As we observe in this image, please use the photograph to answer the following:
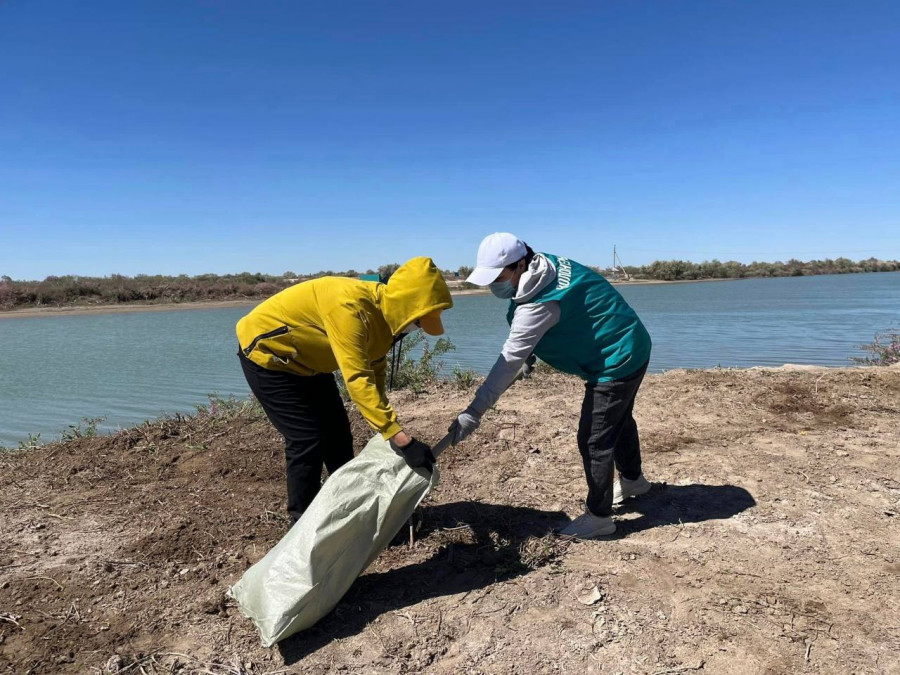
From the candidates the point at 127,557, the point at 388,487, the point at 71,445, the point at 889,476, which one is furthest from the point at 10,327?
the point at 889,476

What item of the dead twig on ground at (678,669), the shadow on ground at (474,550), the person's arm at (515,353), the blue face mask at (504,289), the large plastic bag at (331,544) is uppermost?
the blue face mask at (504,289)

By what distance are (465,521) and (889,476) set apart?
8.96 feet

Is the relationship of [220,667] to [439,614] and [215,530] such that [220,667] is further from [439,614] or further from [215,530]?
[215,530]

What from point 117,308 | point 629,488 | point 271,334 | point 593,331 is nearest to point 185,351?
point 271,334

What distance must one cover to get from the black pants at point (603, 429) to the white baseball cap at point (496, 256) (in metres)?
0.78

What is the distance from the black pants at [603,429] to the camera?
108 inches

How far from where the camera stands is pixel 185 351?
1312 cm

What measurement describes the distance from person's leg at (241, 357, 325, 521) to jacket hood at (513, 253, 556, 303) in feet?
3.66

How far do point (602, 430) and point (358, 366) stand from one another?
1.29m

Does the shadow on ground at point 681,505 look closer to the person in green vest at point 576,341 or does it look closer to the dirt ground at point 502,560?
the dirt ground at point 502,560

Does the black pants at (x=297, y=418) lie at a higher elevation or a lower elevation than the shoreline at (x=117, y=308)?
lower

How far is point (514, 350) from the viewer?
2557 mm

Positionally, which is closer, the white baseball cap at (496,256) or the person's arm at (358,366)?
the person's arm at (358,366)

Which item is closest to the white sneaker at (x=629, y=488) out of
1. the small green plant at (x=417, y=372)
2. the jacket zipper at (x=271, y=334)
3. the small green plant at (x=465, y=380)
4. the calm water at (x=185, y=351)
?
the jacket zipper at (x=271, y=334)
